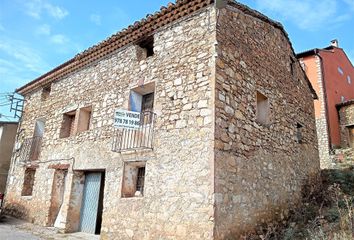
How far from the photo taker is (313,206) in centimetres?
792

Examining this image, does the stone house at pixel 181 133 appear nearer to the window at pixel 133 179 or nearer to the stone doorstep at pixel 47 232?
the window at pixel 133 179

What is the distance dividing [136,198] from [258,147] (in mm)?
3036

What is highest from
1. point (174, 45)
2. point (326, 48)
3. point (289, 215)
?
point (326, 48)

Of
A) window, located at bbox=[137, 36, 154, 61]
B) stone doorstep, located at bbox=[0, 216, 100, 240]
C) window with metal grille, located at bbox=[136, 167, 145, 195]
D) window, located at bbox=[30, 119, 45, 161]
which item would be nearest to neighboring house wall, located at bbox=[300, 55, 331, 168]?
window, located at bbox=[137, 36, 154, 61]

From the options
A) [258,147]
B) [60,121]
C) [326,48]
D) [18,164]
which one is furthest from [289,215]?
[326,48]

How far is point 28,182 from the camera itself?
10.6 m

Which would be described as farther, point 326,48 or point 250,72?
point 326,48

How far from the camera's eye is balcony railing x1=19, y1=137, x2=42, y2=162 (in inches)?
407

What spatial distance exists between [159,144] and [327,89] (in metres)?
13.0

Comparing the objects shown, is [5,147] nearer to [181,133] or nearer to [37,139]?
[37,139]

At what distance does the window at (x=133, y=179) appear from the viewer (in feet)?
22.0

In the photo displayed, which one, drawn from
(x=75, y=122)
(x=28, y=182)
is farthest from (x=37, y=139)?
(x=75, y=122)

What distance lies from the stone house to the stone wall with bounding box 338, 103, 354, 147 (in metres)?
7.31

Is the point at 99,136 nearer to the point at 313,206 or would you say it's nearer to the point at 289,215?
the point at 289,215
